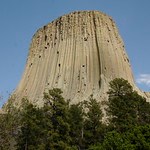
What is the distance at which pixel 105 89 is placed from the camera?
76.3 m

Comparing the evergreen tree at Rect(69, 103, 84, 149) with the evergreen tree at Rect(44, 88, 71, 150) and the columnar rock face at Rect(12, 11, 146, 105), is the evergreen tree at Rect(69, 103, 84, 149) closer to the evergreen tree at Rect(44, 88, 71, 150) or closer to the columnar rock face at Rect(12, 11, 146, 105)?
the evergreen tree at Rect(44, 88, 71, 150)

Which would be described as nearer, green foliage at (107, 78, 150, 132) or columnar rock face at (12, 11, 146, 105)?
green foliage at (107, 78, 150, 132)

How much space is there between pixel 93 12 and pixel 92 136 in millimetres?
54843

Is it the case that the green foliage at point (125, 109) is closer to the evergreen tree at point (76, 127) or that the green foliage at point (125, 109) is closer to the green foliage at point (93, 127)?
the green foliage at point (93, 127)

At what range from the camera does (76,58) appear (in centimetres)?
8531

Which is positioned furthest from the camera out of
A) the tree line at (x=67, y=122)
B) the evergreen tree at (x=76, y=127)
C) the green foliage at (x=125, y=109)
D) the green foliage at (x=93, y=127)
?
the evergreen tree at (x=76, y=127)

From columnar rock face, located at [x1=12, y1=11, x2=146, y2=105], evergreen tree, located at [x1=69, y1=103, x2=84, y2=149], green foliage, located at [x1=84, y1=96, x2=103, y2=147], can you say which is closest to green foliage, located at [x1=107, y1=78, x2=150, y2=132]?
green foliage, located at [x1=84, y1=96, x2=103, y2=147]

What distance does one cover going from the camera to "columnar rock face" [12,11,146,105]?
3169 inches

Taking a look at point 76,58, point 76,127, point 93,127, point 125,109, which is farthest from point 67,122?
point 76,58

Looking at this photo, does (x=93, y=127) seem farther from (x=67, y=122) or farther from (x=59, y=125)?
(x=59, y=125)

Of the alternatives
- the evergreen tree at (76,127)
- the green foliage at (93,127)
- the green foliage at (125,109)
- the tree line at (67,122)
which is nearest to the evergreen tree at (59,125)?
the tree line at (67,122)

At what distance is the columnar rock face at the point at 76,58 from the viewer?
80500 millimetres

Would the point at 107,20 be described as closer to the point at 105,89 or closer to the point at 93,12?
the point at 93,12

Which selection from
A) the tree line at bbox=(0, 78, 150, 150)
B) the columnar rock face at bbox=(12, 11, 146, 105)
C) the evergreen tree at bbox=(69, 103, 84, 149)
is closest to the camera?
the tree line at bbox=(0, 78, 150, 150)
